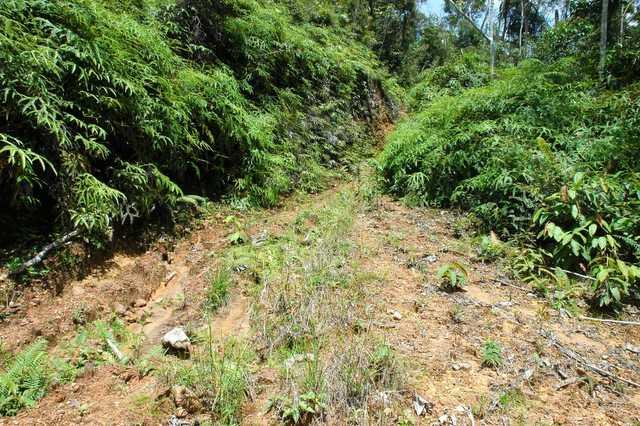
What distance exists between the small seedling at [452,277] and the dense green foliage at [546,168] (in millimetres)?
1002

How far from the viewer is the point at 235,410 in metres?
2.10

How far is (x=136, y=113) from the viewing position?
13.2ft

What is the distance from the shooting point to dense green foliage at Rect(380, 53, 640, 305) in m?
3.78

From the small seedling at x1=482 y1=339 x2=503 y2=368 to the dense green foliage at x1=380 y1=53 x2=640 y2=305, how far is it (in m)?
1.39

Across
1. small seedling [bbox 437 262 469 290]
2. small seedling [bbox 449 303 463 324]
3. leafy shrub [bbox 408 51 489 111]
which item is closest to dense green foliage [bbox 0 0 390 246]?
small seedling [bbox 437 262 469 290]

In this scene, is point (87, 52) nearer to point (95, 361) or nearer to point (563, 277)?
point (95, 361)

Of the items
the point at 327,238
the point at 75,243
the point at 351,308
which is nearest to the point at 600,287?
the point at 351,308

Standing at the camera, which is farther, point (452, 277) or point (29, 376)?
point (452, 277)

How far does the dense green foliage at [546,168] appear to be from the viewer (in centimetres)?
378

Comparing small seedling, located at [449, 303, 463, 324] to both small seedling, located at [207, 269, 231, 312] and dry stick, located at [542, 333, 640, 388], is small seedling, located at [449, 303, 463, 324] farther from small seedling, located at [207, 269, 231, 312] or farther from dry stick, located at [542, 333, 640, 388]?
small seedling, located at [207, 269, 231, 312]

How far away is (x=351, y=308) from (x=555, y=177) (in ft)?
11.5

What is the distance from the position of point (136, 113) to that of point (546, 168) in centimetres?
533

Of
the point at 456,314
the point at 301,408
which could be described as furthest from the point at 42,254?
the point at 456,314

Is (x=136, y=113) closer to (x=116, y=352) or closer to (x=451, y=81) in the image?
(x=116, y=352)
